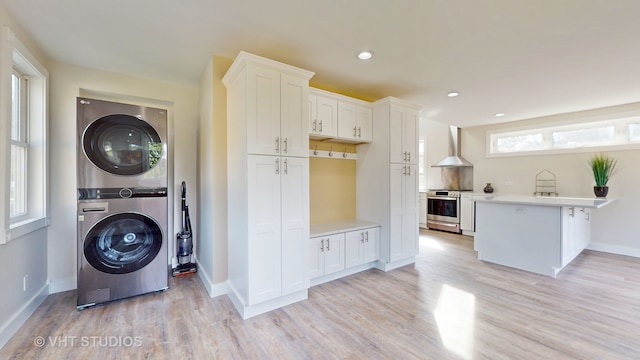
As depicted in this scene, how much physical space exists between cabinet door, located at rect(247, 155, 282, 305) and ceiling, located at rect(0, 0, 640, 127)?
1.15 metres

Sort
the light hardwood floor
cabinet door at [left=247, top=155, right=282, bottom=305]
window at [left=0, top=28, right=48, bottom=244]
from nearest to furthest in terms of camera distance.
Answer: the light hardwood floor
window at [left=0, top=28, right=48, bottom=244]
cabinet door at [left=247, top=155, right=282, bottom=305]

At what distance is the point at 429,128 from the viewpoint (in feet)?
22.8

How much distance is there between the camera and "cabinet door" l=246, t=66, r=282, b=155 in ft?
7.68

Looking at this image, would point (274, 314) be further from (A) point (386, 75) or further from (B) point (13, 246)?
(A) point (386, 75)

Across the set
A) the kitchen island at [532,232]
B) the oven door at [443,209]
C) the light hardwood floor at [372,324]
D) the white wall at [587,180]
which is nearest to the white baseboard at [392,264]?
the light hardwood floor at [372,324]

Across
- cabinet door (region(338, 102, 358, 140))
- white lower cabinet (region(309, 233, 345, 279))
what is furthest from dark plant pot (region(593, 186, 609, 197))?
white lower cabinet (region(309, 233, 345, 279))

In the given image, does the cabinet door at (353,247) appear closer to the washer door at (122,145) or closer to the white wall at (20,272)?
the washer door at (122,145)

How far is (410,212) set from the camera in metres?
3.72

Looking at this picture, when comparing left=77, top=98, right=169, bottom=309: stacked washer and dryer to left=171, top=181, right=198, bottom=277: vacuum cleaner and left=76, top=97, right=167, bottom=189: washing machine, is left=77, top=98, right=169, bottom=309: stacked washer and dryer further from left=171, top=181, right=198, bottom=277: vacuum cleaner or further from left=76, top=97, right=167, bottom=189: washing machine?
left=171, top=181, right=198, bottom=277: vacuum cleaner

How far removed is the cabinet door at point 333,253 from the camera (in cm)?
308

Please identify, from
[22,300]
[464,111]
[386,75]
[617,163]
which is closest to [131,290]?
[22,300]

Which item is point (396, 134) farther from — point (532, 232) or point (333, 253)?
point (532, 232)

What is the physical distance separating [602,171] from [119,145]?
7.02 meters

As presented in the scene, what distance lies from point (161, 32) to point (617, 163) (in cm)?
692
